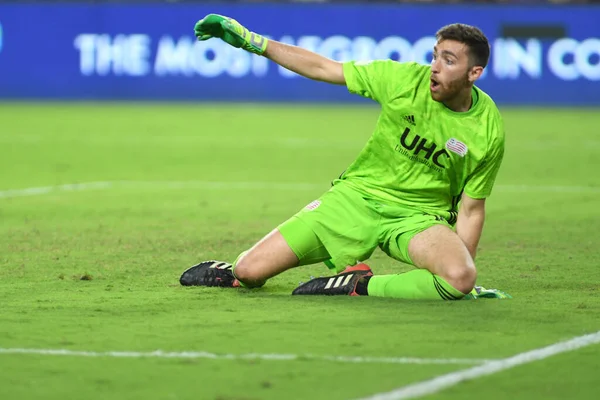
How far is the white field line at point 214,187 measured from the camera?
12.5 meters

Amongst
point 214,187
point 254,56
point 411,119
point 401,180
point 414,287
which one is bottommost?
point 214,187

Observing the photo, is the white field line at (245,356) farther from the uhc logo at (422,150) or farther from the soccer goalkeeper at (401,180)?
the uhc logo at (422,150)

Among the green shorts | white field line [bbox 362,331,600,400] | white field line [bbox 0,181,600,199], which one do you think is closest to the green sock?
the green shorts

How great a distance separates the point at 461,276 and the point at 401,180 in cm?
76

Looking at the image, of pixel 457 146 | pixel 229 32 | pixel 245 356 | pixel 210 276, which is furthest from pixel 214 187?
pixel 245 356

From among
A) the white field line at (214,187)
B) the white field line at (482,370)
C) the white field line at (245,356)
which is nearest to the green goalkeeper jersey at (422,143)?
the white field line at (482,370)

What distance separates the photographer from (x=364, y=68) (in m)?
6.86

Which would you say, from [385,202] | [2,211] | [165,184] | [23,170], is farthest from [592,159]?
[385,202]

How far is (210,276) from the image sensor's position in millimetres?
7039

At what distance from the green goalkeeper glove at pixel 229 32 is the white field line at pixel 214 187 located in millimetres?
5730

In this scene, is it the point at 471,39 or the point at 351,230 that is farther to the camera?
the point at 351,230

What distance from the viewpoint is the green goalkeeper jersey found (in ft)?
22.0

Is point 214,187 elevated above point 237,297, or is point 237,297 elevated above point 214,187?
point 237,297

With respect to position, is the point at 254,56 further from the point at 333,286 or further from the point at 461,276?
the point at 461,276
